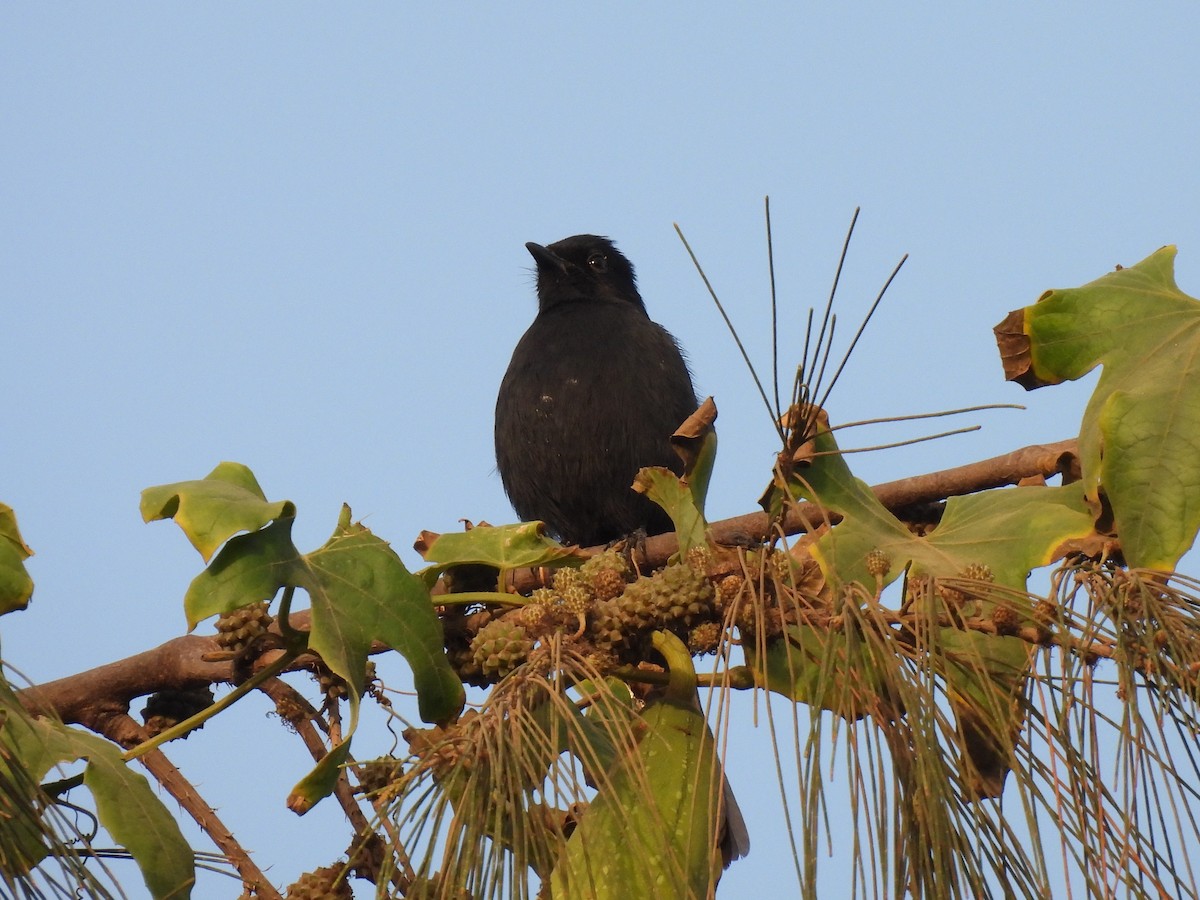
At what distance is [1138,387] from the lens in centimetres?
199

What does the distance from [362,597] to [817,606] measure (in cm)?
59

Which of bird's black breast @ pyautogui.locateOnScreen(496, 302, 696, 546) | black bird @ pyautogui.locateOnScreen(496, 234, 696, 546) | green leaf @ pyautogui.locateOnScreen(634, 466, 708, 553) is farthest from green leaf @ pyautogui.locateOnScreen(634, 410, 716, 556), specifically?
bird's black breast @ pyautogui.locateOnScreen(496, 302, 696, 546)

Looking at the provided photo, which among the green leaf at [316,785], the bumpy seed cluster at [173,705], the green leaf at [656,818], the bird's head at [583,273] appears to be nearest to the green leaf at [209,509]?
the green leaf at [316,785]

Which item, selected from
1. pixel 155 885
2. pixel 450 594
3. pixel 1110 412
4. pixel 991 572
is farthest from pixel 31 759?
pixel 1110 412

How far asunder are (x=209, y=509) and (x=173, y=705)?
0.81 m

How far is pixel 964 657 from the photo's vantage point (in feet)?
4.95

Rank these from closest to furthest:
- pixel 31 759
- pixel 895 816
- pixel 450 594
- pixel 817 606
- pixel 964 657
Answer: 1. pixel 895 816
2. pixel 964 657
3. pixel 817 606
4. pixel 31 759
5. pixel 450 594

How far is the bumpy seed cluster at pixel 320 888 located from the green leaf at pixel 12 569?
1.94 ft

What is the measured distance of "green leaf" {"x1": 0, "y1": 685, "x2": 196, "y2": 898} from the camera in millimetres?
1826

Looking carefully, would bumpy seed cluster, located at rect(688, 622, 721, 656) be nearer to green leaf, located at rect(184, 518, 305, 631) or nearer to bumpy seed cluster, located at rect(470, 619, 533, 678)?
bumpy seed cluster, located at rect(470, 619, 533, 678)

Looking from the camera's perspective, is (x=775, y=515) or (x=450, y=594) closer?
(x=775, y=515)

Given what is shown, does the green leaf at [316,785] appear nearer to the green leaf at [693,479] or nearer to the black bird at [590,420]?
the green leaf at [693,479]

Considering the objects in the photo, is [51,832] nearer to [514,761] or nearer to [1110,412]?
[514,761]

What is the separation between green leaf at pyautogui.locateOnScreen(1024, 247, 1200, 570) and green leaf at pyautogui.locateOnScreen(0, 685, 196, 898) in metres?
1.29
